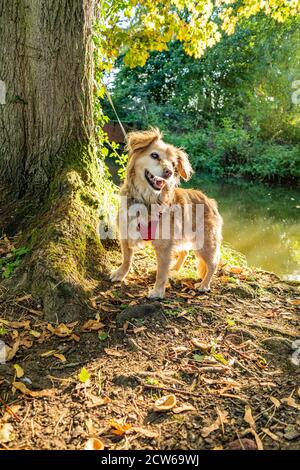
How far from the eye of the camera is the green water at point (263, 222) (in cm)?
752

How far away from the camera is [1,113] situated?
3.95m

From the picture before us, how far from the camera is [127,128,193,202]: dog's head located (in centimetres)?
345

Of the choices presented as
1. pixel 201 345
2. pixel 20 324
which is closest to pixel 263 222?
pixel 201 345

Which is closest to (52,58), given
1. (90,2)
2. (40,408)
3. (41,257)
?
(90,2)

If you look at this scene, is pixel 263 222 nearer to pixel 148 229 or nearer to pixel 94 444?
pixel 148 229

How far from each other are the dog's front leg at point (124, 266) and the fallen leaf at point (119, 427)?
5.22ft

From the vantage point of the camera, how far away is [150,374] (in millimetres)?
2557

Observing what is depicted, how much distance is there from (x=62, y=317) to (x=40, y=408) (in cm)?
84

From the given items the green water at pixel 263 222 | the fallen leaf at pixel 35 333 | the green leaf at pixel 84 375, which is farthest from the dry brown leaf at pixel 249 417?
the green water at pixel 263 222

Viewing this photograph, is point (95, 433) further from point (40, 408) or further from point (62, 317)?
point (62, 317)

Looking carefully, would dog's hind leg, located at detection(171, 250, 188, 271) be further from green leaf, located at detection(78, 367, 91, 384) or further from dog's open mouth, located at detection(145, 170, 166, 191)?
green leaf, located at detection(78, 367, 91, 384)

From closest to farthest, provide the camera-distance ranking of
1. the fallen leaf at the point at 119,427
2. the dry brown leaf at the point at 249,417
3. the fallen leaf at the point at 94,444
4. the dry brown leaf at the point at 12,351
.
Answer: the fallen leaf at the point at 94,444, the fallen leaf at the point at 119,427, the dry brown leaf at the point at 249,417, the dry brown leaf at the point at 12,351

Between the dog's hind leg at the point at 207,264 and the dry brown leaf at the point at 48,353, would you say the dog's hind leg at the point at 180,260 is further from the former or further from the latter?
the dry brown leaf at the point at 48,353

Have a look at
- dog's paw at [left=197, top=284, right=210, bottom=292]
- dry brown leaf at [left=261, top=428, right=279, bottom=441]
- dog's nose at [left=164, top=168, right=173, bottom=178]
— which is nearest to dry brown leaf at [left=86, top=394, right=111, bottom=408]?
dry brown leaf at [left=261, top=428, right=279, bottom=441]
